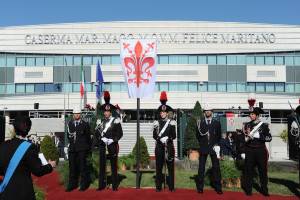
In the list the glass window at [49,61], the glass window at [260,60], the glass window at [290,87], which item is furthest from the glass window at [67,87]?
the glass window at [290,87]

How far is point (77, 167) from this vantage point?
1077cm

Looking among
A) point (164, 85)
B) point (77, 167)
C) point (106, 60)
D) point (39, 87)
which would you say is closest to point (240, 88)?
point (164, 85)

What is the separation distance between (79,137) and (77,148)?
259mm

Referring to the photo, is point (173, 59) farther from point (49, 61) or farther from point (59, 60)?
point (49, 61)

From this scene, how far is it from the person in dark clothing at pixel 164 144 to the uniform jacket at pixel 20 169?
6.00 metres

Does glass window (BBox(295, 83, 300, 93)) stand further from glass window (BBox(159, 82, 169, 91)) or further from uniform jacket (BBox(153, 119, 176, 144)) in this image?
uniform jacket (BBox(153, 119, 176, 144))

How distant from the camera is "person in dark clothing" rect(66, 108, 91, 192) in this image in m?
10.6

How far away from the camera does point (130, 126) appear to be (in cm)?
3294

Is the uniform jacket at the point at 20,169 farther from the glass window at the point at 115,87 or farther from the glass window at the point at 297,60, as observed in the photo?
the glass window at the point at 297,60

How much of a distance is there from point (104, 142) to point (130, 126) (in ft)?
73.4

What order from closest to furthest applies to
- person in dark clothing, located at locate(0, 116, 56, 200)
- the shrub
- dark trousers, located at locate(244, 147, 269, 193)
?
1. person in dark clothing, located at locate(0, 116, 56, 200)
2. dark trousers, located at locate(244, 147, 269, 193)
3. the shrub

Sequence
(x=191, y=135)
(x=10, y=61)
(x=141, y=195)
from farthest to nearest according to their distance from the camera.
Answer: (x=10, y=61) → (x=191, y=135) → (x=141, y=195)

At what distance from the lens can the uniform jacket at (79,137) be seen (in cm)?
1065

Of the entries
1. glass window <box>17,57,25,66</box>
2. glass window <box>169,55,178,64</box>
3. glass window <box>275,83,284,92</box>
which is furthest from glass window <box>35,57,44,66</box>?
glass window <box>275,83,284,92</box>
